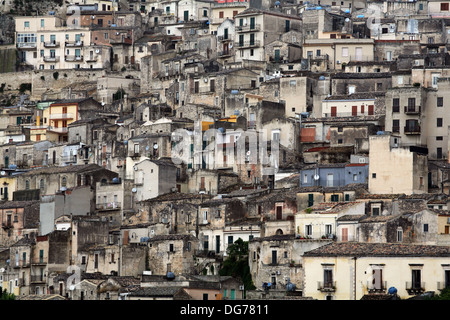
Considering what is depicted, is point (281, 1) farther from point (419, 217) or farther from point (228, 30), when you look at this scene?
point (419, 217)

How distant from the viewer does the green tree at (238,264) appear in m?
73.1

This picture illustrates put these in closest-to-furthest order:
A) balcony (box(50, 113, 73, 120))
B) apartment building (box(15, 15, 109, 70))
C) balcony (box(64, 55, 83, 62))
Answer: balcony (box(50, 113, 73, 120)) < apartment building (box(15, 15, 109, 70)) < balcony (box(64, 55, 83, 62))

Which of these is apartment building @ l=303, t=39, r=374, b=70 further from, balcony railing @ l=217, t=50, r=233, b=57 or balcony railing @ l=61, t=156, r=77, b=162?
balcony railing @ l=61, t=156, r=77, b=162

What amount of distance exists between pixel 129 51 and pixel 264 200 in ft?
139

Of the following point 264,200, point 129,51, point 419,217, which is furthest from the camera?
point 129,51

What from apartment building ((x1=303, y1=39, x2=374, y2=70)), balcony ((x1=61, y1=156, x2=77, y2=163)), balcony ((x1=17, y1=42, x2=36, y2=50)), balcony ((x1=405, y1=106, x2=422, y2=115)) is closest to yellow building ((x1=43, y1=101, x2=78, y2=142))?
balcony ((x1=61, y1=156, x2=77, y2=163))

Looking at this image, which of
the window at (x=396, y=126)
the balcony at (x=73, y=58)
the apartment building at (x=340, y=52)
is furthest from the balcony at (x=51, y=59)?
the window at (x=396, y=126)

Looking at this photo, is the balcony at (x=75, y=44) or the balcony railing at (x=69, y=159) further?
the balcony at (x=75, y=44)

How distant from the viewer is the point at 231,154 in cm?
8731

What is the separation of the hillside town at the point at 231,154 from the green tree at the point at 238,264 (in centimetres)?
10

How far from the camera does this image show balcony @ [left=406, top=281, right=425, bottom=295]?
202 feet

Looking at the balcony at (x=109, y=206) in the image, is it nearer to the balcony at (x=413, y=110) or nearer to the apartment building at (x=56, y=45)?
the balcony at (x=413, y=110)
